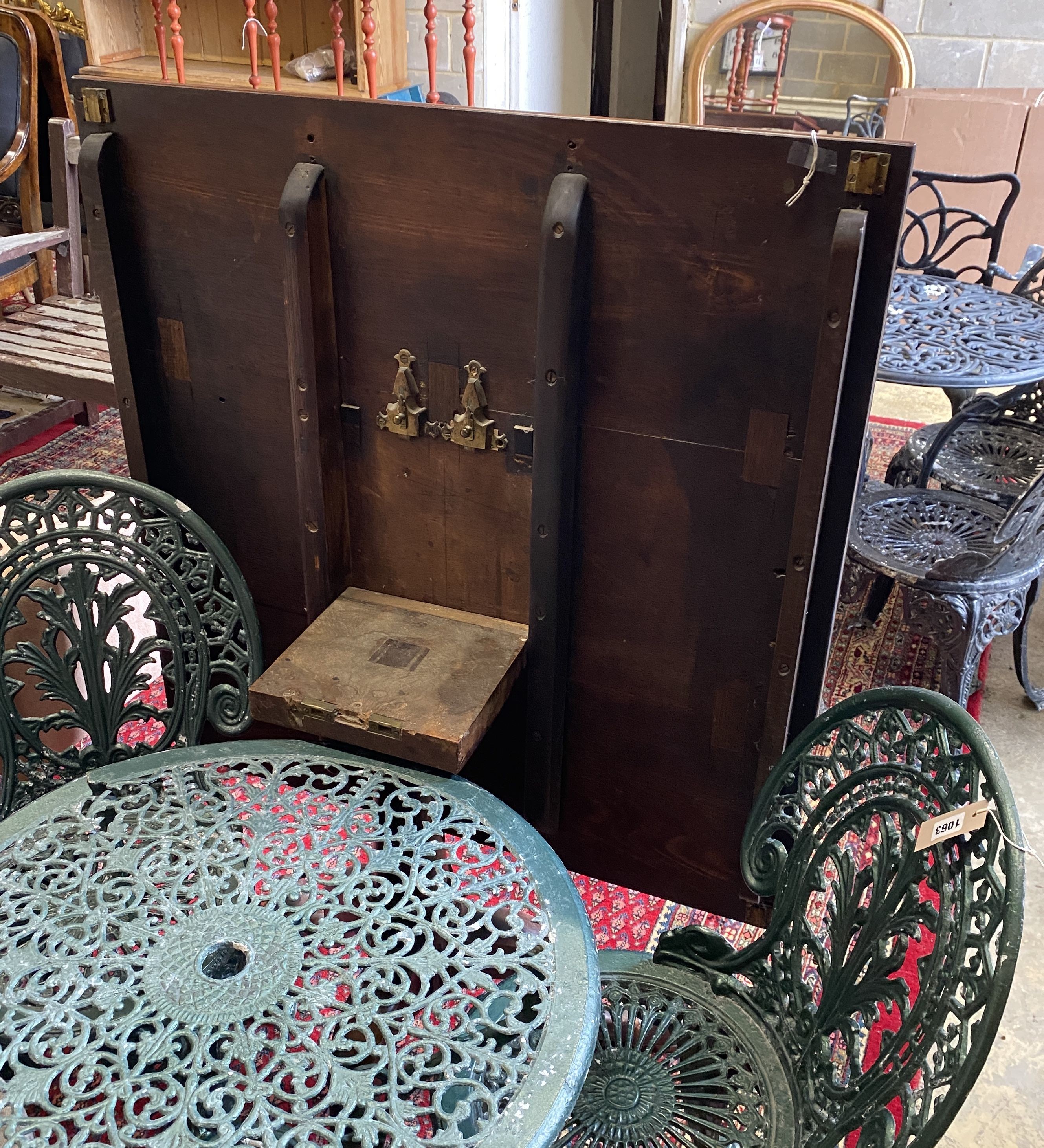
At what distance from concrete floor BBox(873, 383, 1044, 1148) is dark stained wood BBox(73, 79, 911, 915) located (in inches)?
21.6

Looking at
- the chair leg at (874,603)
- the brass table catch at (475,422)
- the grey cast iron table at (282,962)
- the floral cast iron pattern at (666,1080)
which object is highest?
the brass table catch at (475,422)

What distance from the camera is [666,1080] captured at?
53.9 inches

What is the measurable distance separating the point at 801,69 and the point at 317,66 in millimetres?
2789

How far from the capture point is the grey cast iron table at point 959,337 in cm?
269

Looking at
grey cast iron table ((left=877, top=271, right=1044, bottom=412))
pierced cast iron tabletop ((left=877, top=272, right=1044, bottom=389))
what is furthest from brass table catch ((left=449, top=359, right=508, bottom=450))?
grey cast iron table ((left=877, top=271, right=1044, bottom=412))

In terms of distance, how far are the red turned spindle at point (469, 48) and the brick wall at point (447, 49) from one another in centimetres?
23

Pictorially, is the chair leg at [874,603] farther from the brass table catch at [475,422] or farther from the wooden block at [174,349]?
the wooden block at [174,349]

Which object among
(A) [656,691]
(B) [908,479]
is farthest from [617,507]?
(B) [908,479]

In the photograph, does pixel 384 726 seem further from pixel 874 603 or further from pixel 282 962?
pixel 874 603

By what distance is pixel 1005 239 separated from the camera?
5.44 m

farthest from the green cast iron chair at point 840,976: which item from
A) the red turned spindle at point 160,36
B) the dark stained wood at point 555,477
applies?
the red turned spindle at point 160,36

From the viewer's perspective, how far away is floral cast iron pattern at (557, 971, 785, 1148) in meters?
1.31

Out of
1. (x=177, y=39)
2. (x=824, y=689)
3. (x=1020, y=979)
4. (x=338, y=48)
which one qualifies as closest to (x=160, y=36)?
(x=177, y=39)

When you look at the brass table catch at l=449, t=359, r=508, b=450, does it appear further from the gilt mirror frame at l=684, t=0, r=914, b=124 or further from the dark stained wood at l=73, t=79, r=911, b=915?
the gilt mirror frame at l=684, t=0, r=914, b=124
